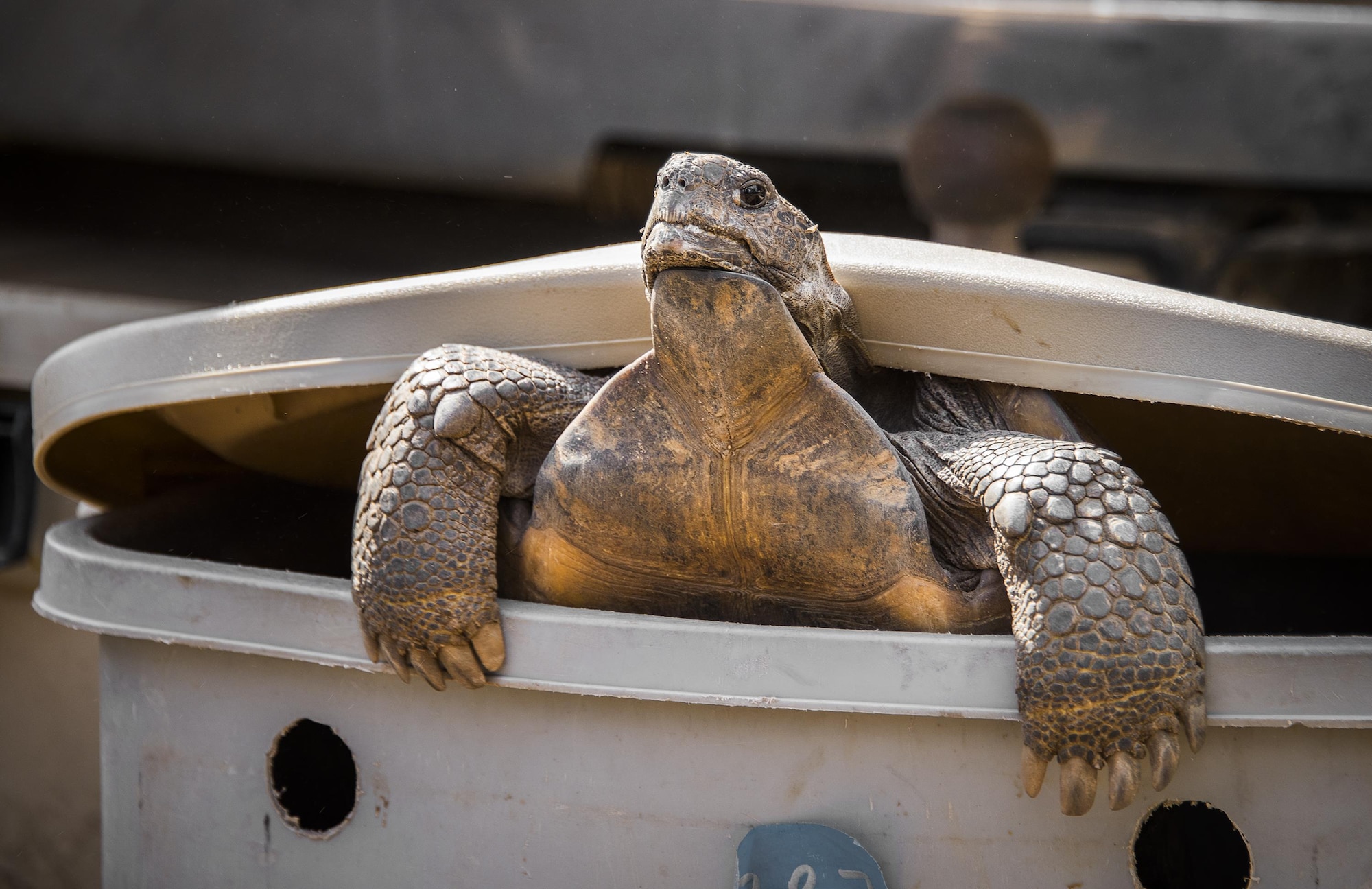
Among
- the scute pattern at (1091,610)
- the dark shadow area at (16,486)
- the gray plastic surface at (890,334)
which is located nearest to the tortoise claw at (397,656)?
the gray plastic surface at (890,334)

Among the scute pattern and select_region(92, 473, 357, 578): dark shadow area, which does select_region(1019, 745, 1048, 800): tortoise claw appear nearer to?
the scute pattern

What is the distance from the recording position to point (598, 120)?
11.2 ft

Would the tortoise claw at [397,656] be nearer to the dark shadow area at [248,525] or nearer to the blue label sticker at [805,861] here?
the blue label sticker at [805,861]

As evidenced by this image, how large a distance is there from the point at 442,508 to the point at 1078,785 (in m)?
0.55

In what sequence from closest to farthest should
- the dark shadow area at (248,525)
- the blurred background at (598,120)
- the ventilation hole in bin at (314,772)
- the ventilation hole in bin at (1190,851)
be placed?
the ventilation hole in bin at (1190,851) < the ventilation hole in bin at (314,772) < the dark shadow area at (248,525) < the blurred background at (598,120)

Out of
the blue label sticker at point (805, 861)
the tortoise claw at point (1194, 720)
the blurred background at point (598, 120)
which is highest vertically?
the blurred background at point (598, 120)

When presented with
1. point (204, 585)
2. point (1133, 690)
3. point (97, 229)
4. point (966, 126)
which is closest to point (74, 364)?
point (204, 585)

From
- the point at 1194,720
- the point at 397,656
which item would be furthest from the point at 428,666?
the point at 1194,720

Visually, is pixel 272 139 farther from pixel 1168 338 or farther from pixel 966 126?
pixel 1168 338

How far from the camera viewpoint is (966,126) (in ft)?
11.3

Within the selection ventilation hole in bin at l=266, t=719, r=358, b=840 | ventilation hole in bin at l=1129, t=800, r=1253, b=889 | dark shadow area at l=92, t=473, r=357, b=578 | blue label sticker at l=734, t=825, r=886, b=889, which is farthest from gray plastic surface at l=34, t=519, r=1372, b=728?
dark shadow area at l=92, t=473, r=357, b=578

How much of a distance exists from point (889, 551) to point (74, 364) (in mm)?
916

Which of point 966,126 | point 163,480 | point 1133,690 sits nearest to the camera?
point 1133,690

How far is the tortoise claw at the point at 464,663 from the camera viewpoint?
88 cm
